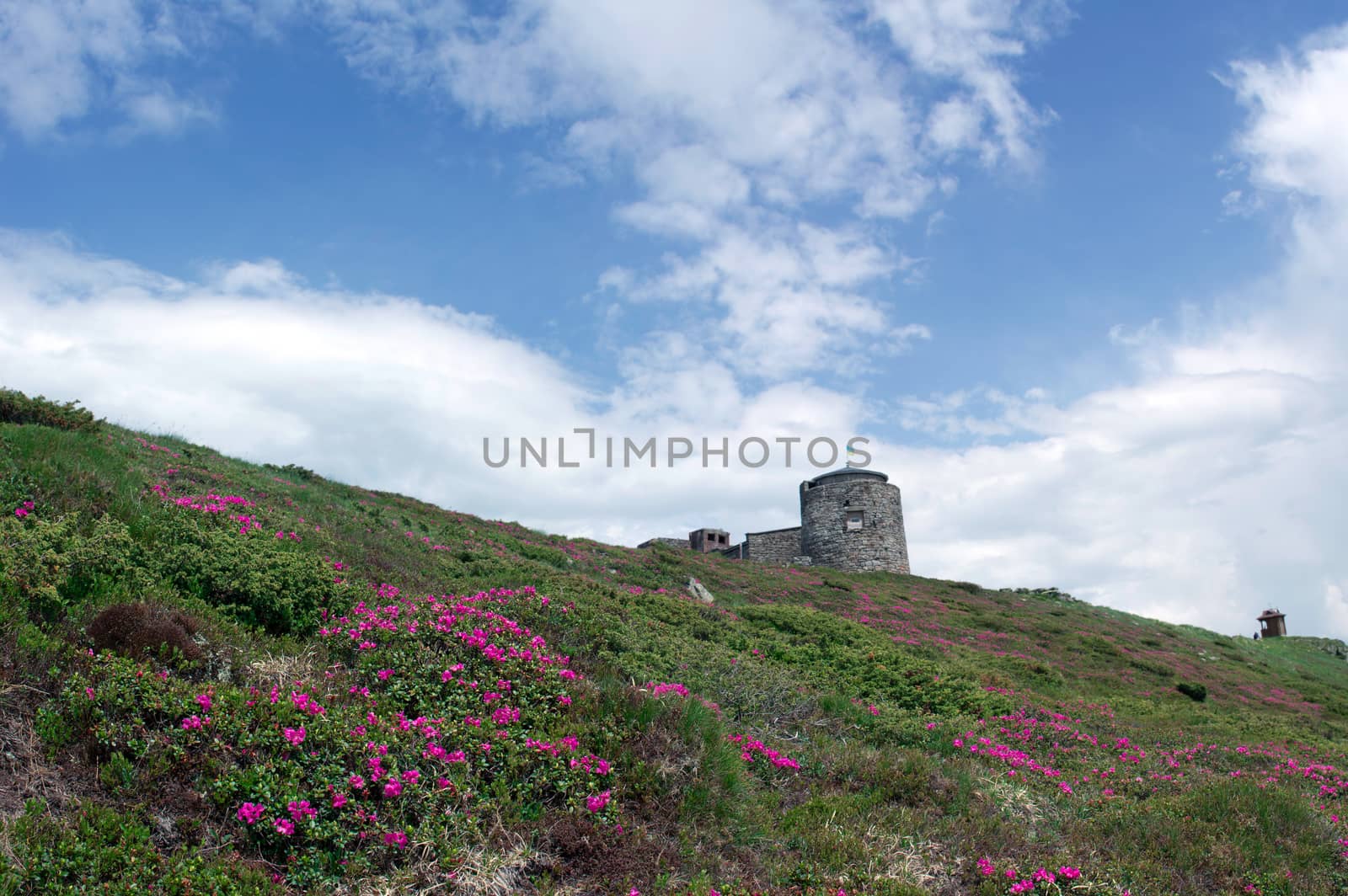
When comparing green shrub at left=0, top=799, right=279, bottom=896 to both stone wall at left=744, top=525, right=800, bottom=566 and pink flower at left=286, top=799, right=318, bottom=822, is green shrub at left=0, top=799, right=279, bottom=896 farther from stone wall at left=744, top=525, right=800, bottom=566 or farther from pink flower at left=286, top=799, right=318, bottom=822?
stone wall at left=744, top=525, right=800, bottom=566

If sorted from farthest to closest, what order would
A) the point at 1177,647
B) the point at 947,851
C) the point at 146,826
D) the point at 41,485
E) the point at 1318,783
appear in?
the point at 1177,647 < the point at 1318,783 < the point at 41,485 < the point at 947,851 < the point at 146,826

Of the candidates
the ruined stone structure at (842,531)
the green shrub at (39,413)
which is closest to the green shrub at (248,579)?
the green shrub at (39,413)

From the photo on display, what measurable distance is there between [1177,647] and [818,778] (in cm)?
3041

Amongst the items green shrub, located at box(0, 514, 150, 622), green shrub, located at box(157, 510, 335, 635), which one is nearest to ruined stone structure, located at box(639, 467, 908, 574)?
green shrub, located at box(157, 510, 335, 635)

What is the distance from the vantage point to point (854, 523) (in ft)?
140

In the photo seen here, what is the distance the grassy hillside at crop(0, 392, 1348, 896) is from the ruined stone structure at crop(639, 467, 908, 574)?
88.9 ft

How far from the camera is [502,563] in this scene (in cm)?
1595

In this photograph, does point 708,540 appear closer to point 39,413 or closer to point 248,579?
point 39,413

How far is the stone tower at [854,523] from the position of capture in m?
41.9

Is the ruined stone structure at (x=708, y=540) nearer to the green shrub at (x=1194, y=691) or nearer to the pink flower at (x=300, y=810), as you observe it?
the green shrub at (x=1194, y=691)

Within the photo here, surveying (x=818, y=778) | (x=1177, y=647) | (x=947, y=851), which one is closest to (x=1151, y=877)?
(x=947, y=851)

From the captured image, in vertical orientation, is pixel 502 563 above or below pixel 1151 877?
above

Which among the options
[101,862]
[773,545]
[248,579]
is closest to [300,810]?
[101,862]

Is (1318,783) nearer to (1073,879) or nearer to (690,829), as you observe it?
(1073,879)
